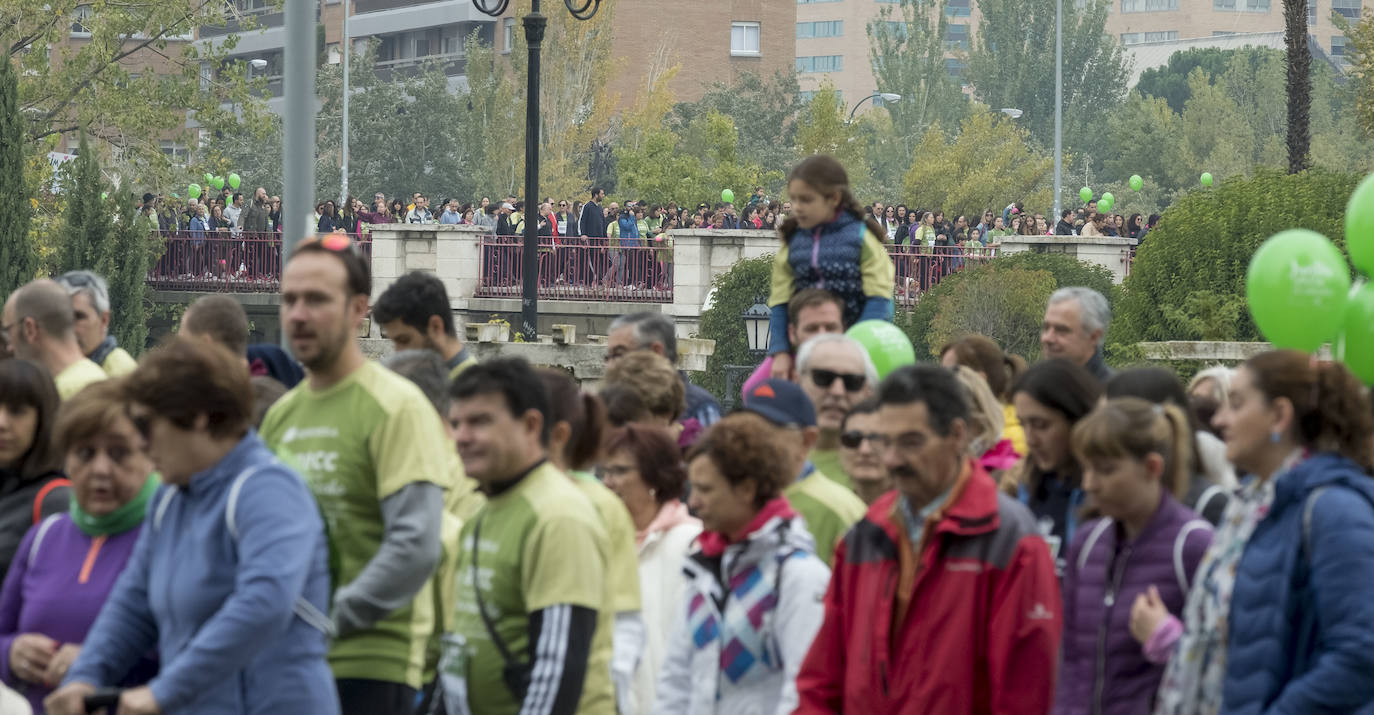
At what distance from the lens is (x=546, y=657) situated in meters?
4.81

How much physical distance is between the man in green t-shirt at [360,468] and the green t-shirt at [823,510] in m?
1.20

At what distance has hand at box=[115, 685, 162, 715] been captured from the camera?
443cm

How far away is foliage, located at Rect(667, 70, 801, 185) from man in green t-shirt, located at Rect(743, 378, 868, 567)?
67378 mm

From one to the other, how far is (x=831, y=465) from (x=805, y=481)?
0.79 metres

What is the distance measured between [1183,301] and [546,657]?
2041 cm

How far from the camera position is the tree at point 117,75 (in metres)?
39.5

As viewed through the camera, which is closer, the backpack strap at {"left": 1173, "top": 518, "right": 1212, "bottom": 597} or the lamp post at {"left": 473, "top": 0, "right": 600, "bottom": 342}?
the backpack strap at {"left": 1173, "top": 518, "right": 1212, "bottom": 597}

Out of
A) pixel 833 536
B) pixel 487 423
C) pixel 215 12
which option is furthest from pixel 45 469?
pixel 215 12

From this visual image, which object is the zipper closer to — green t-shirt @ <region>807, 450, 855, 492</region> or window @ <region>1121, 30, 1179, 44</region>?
green t-shirt @ <region>807, 450, 855, 492</region>

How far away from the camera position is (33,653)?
5090mm

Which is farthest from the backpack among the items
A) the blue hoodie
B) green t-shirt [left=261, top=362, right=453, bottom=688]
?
green t-shirt [left=261, top=362, right=453, bottom=688]

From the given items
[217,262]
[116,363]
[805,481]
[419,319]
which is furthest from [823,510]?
[217,262]

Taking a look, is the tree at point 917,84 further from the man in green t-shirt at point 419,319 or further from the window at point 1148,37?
the man in green t-shirt at point 419,319

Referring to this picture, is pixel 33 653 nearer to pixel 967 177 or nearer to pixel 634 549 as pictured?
pixel 634 549
